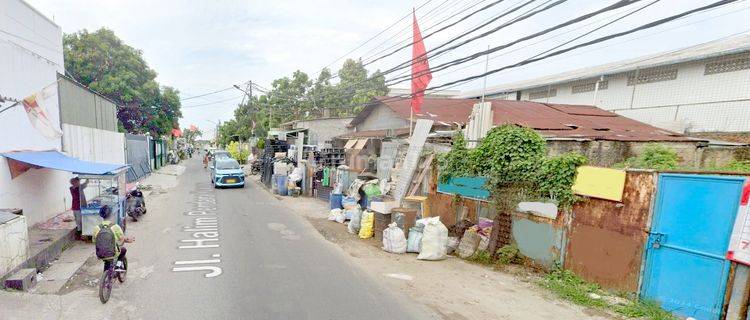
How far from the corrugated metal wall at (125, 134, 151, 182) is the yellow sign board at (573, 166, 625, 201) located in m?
21.7

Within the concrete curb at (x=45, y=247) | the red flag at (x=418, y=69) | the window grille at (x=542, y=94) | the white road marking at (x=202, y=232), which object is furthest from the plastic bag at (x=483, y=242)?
the window grille at (x=542, y=94)

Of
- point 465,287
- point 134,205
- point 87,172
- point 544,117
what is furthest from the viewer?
point 544,117

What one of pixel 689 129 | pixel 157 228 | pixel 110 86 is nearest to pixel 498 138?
pixel 157 228

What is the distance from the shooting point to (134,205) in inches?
459

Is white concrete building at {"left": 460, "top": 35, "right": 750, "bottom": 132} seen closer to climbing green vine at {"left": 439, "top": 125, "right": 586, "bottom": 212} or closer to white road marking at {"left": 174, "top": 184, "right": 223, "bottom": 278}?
climbing green vine at {"left": 439, "top": 125, "right": 586, "bottom": 212}

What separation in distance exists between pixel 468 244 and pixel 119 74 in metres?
29.4

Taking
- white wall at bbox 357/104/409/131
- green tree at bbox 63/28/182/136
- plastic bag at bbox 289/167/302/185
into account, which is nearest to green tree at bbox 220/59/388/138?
green tree at bbox 63/28/182/136

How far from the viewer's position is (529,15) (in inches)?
267

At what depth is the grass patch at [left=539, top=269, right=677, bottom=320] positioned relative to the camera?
545cm

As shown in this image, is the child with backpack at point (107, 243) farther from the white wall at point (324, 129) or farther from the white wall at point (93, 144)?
the white wall at point (324, 129)

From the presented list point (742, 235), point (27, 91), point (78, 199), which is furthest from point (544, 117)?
point (27, 91)

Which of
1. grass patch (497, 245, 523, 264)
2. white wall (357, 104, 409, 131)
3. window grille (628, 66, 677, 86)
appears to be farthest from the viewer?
white wall (357, 104, 409, 131)

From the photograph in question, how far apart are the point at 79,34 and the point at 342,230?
28023 mm

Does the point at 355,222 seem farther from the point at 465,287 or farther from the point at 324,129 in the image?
the point at 324,129
